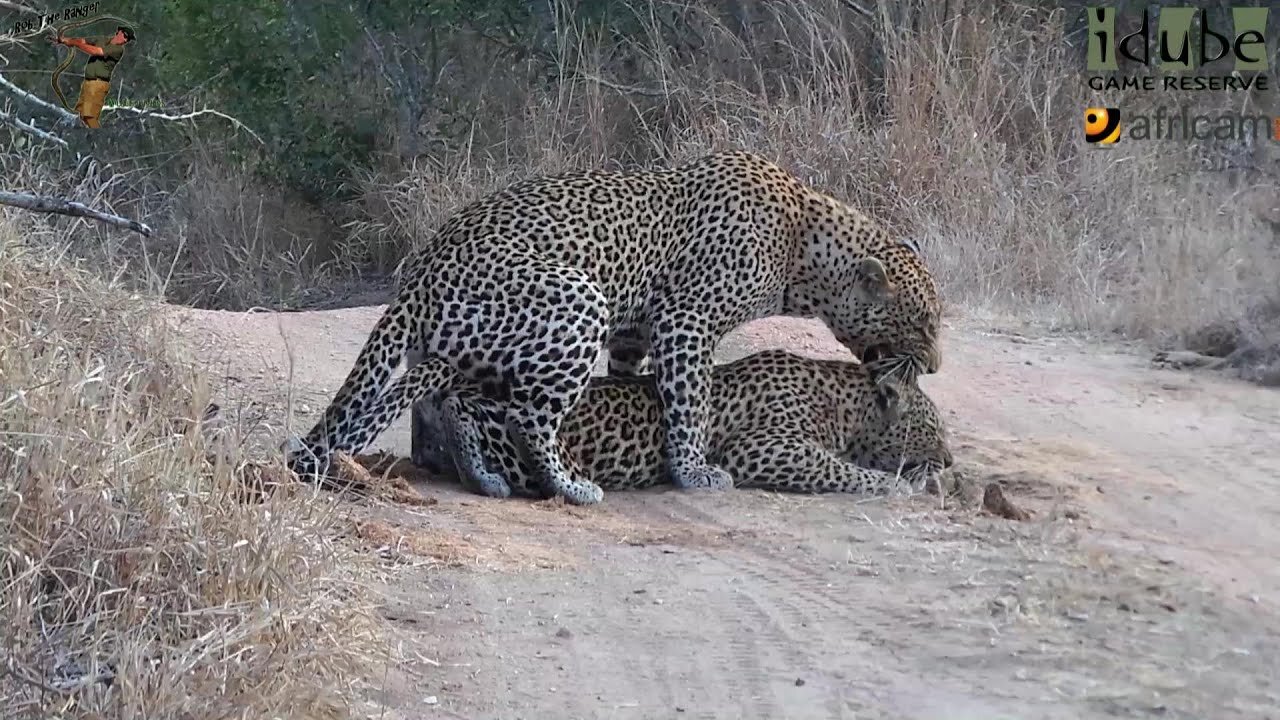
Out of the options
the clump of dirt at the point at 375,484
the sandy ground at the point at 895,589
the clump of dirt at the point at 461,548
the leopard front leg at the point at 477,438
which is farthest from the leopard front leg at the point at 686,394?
the clump of dirt at the point at 461,548

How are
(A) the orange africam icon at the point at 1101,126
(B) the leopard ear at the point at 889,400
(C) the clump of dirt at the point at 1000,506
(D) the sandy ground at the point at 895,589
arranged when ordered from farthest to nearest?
1. (A) the orange africam icon at the point at 1101,126
2. (B) the leopard ear at the point at 889,400
3. (C) the clump of dirt at the point at 1000,506
4. (D) the sandy ground at the point at 895,589

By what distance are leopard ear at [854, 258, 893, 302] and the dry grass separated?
2861mm

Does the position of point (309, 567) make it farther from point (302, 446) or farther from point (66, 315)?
point (66, 315)

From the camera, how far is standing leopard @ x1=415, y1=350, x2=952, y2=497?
6.23 metres

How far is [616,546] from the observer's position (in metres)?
5.44

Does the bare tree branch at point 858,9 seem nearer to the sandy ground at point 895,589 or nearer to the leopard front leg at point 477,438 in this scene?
the sandy ground at point 895,589

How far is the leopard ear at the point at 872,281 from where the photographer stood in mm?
6680

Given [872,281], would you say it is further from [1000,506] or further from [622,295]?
[1000,506]

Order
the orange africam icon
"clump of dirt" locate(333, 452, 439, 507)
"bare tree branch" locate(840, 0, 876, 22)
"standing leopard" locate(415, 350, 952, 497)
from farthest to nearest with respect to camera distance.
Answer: "bare tree branch" locate(840, 0, 876, 22) → the orange africam icon → "standing leopard" locate(415, 350, 952, 497) → "clump of dirt" locate(333, 452, 439, 507)

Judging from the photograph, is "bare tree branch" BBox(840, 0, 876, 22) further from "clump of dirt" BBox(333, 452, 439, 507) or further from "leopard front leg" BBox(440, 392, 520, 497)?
"clump of dirt" BBox(333, 452, 439, 507)

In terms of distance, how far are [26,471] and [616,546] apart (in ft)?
6.70

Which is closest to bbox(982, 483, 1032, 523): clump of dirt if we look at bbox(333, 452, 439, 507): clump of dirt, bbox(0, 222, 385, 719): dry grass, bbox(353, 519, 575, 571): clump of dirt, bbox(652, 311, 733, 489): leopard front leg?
bbox(652, 311, 733, 489): leopard front leg

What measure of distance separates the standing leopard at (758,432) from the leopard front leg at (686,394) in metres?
0.09

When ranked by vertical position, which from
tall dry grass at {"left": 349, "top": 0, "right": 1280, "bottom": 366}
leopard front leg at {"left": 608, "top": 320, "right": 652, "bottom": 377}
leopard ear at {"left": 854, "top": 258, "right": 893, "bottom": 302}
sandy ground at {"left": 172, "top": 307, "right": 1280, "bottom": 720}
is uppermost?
tall dry grass at {"left": 349, "top": 0, "right": 1280, "bottom": 366}
